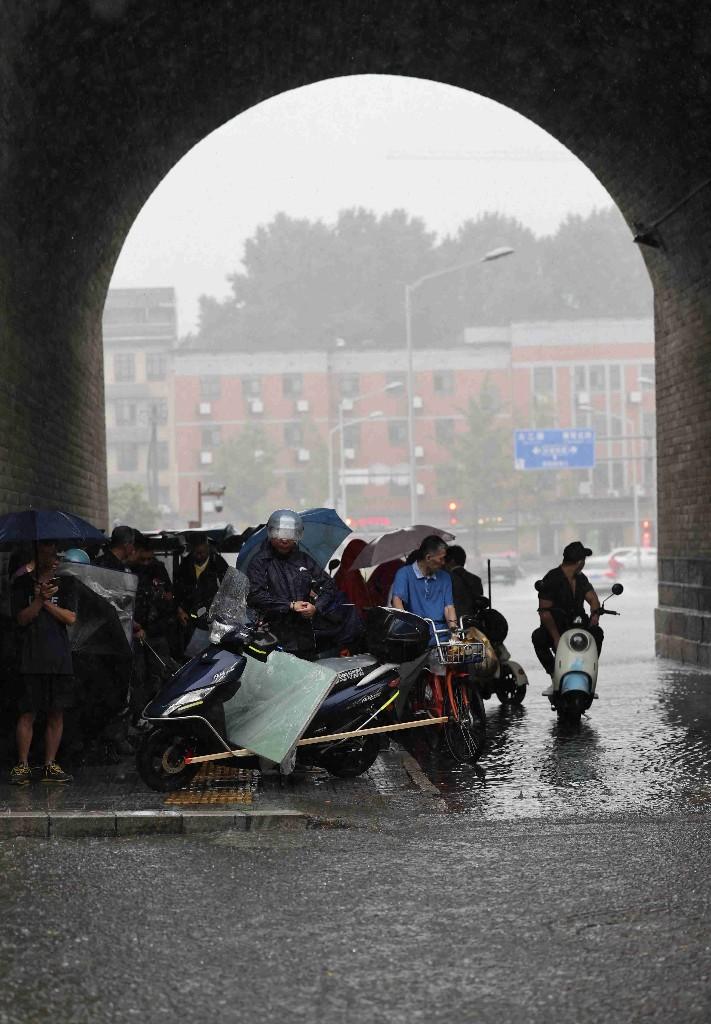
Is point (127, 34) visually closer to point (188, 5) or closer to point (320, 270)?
point (188, 5)

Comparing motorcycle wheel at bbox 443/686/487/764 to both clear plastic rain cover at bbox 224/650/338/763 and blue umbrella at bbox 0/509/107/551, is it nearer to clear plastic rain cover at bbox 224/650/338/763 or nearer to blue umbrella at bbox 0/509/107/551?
clear plastic rain cover at bbox 224/650/338/763

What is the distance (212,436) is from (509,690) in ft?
223

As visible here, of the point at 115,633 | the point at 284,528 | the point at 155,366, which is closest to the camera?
the point at 284,528

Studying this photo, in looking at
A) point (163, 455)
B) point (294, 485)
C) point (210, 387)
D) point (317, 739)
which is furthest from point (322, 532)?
point (163, 455)

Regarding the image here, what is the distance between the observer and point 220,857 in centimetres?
728

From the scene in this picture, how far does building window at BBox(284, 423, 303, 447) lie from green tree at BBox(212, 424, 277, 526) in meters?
1.73

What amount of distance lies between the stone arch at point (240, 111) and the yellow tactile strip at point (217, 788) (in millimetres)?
3410

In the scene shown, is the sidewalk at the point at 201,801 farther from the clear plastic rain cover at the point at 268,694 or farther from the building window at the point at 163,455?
the building window at the point at 163,455

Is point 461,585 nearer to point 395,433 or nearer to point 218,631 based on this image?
point 218,631

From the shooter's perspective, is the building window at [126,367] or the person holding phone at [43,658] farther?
the building window at [126,367]

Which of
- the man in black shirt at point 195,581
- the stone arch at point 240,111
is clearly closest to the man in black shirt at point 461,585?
the man in black shirt at point 195,581

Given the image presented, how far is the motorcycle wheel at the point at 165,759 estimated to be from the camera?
9062 mm

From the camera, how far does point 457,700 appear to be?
407 inches

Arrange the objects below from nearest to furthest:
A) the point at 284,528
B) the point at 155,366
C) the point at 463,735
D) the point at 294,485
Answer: the point at 284,528, the point at 463,735, the point at 155,366, the point at 294,485
